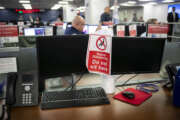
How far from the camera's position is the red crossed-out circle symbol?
1.15 meters

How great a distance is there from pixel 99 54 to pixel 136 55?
307 millimetres

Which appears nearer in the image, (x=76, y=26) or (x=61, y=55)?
(x=61, y=55)

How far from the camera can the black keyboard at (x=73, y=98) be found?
3.58 ft

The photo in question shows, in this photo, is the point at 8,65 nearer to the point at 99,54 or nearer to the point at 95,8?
the point at 99,54

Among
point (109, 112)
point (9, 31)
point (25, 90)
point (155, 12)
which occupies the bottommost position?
point (109, 112)

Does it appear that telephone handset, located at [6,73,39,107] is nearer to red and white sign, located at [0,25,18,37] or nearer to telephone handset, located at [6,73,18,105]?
telephone handset, located at [6,73,18,105]

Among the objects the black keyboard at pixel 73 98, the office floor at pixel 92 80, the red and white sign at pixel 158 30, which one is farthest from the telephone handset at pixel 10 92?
the red and white sign at pixel 158 30

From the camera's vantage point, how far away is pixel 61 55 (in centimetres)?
Result: 119

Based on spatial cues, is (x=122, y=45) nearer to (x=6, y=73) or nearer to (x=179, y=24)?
(x=6, y=73)

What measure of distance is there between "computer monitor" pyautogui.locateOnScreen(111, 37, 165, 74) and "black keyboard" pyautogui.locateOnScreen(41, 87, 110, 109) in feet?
0.69

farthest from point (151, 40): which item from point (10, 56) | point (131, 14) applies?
point (131, 14)

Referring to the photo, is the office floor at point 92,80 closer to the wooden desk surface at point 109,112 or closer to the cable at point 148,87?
the cable at point 148,87

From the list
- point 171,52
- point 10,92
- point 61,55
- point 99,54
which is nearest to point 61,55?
point 61,55

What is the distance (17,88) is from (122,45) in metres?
0.74
